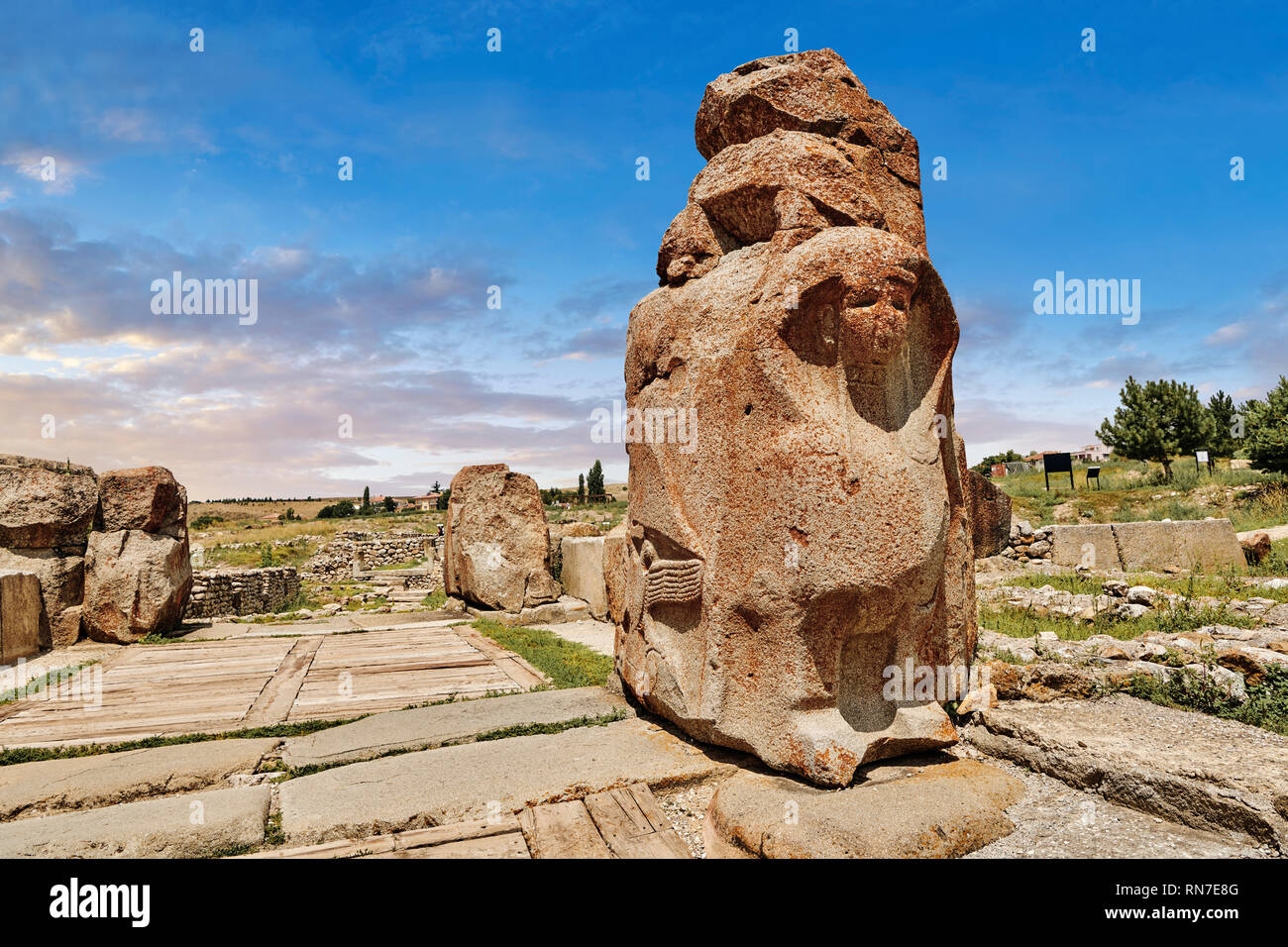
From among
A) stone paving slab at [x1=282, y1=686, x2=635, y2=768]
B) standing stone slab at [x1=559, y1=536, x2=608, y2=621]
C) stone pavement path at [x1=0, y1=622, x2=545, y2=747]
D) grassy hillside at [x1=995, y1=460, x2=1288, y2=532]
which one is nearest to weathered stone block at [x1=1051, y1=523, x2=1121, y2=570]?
grassy hillside at [x1=995, y1=460, x2=1288, y2=532]

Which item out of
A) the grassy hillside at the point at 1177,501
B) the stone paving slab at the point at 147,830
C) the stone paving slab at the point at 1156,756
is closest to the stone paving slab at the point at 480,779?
the stone paving slab at the point at 147,830

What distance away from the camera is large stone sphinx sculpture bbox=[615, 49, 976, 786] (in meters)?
3.20

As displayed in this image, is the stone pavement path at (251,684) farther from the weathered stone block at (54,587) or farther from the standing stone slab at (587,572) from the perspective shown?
the standing stone slab at (587,572)

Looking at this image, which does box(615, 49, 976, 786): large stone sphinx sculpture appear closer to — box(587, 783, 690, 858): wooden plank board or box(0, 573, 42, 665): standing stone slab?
box(587, 783, 690, 858): wooden plank board

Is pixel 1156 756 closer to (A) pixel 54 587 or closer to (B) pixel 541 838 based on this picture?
(B) pixel 541 838

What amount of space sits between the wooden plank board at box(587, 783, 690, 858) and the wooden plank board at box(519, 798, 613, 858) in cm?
4

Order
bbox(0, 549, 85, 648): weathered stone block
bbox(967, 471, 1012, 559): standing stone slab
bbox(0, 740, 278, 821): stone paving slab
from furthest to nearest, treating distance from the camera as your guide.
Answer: bbox(967, 471, 1012, 559): standing stone slab
bbox(0, 549, 85, 648): weathered stone block
bbox(0, 740, 278, 821): stone paving slab

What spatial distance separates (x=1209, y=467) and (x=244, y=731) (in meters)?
25.2

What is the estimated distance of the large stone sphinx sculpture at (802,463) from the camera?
320 cm

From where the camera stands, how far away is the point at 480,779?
337 centimetres

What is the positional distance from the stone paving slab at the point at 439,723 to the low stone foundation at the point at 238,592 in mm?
7627

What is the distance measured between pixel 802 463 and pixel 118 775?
356 centimetres
